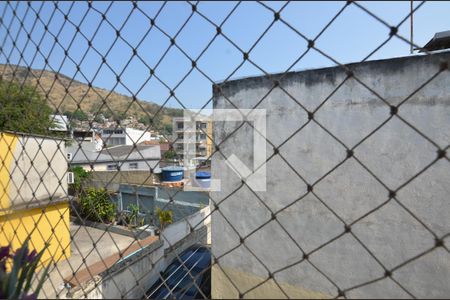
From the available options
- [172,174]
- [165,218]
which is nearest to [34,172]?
[165,218]

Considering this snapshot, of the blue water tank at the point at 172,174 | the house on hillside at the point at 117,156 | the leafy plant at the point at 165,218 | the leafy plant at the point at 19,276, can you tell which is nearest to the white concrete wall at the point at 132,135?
the leafy plant at the point at 19,276

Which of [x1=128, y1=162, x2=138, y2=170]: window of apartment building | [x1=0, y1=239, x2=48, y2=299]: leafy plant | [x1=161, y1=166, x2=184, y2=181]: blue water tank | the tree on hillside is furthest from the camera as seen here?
[x1=128, y1=162, x2=138, y2=170]: window of apartment building

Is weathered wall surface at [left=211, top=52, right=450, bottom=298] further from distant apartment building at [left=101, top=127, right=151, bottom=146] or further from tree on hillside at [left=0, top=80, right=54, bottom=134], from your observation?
tree on hillside at [left=0, top=80, right=54, bottom=134]

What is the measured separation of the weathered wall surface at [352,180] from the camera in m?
1.85

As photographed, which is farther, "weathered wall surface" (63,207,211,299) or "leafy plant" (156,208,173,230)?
"leafy plant" (156,208,173,230)

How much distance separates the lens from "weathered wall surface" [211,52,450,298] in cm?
185

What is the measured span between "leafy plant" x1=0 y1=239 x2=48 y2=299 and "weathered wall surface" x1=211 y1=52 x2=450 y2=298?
1.12 meters

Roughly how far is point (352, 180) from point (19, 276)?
1995 mm

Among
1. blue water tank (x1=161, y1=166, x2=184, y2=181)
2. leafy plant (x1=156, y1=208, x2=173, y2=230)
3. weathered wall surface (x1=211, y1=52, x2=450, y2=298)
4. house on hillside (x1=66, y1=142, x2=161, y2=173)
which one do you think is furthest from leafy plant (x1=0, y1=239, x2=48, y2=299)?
blue water tank (x1=161, y1=166, x2=184, y2=181)

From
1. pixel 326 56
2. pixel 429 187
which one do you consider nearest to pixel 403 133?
pixel 429 187

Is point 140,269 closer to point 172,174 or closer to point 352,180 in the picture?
point 352,180

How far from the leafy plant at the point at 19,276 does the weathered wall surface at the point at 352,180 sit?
1123 mm

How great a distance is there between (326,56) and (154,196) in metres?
6.64

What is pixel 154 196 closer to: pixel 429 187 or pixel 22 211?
pixel 22 211
